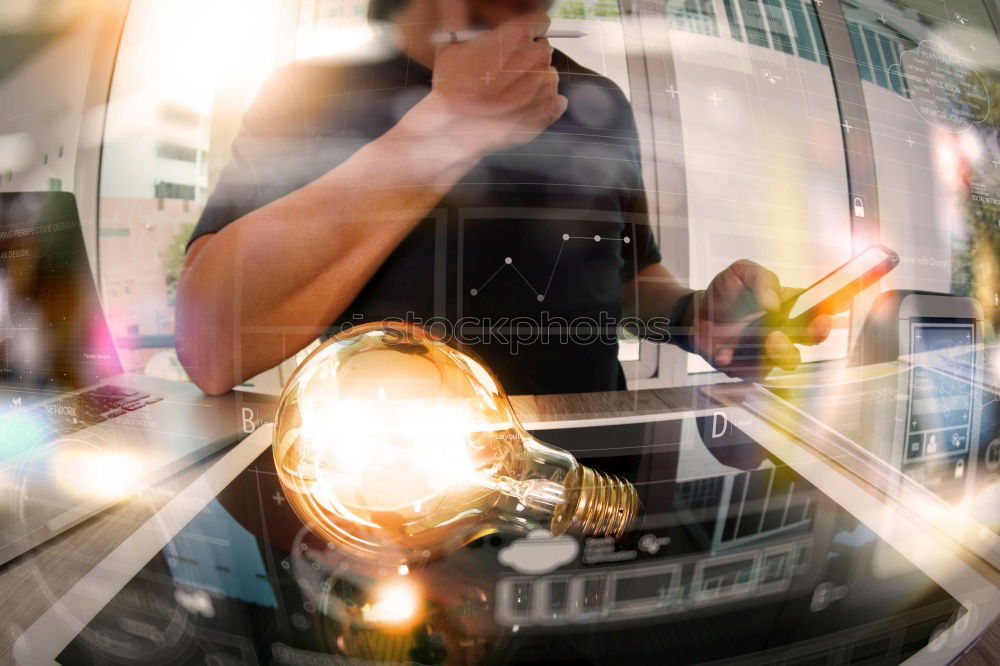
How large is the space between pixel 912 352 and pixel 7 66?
0.48 m

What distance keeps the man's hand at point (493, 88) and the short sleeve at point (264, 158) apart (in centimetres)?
5

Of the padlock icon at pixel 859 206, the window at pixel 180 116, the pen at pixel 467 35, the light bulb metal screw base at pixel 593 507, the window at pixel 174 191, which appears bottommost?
the light bulb metal screw base at pixel 593 507

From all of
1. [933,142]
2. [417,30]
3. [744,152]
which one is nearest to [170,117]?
[417,30]

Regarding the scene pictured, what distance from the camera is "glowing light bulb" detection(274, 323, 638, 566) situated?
199mm

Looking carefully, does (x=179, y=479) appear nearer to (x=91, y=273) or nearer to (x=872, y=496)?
(x=91, y=273)

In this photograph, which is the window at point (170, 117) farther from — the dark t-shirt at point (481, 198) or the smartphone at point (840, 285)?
the smartphone at point (840, 285)

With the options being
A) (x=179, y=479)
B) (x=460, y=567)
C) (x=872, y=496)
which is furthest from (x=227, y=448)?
(x=872, y=496)

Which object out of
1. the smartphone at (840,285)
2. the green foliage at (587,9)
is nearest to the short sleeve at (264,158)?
the green foliage at (587,9)

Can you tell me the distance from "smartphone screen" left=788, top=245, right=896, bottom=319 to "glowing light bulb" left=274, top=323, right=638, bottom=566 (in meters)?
0.12

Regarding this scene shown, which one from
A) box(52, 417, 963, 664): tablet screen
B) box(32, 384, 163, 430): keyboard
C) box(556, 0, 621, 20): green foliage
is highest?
box(556, 0, 621, 20): green foliage

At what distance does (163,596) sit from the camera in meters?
0.21

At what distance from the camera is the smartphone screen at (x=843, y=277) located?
0.71 feet

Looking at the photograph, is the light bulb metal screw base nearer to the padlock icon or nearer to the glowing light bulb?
the glowing light bulb
